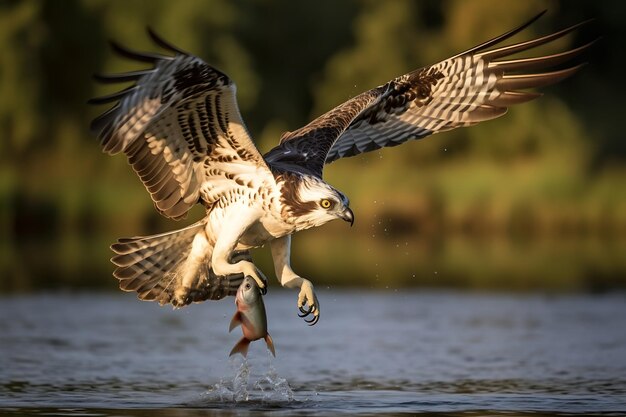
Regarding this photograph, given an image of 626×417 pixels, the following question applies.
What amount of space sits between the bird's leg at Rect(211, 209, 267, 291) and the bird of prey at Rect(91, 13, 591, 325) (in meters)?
0.01

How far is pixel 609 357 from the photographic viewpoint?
569 inches

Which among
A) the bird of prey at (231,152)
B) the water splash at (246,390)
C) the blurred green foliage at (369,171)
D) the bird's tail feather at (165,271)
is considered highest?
the blurred green foliage at (369,171)

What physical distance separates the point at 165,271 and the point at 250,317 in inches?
64.4

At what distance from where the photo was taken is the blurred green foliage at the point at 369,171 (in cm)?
2503

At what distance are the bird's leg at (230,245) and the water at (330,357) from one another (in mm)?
1072

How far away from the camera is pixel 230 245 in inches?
452

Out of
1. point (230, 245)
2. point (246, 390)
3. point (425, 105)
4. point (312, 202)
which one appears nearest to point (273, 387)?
point (246, 390)

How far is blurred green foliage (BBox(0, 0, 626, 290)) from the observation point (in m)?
25.0

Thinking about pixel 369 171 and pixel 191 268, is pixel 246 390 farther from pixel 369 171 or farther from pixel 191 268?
pixel 369 171

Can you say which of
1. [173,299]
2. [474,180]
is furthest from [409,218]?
[173,299]

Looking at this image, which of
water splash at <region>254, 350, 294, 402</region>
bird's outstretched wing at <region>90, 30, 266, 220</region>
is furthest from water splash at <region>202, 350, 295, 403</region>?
bird's outstretched wing at <region>90, 30, 266, 220</region>

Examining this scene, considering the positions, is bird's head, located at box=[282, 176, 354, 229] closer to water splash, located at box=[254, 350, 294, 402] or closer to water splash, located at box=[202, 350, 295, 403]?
water splash, located at box=[202, 350, 295, 403]

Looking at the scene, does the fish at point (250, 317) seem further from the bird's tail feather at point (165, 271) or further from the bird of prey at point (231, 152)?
the bird's tail feather at point (165, 271)

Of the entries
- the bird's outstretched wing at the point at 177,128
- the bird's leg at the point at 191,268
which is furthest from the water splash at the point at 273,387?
the bird's outstretched wing at the point at 177,128
